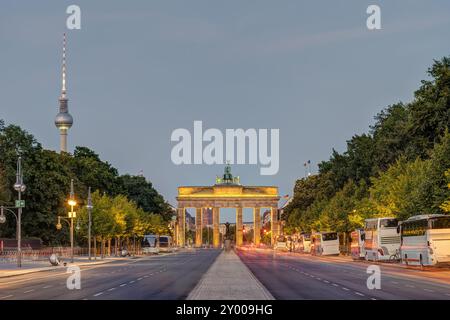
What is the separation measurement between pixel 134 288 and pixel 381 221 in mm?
41783

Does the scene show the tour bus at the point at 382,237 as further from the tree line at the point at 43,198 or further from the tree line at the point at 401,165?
the tree line at the point at 43,198

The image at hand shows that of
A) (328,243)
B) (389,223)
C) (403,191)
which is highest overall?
(403,191)

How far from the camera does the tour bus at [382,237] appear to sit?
78938 millimetres

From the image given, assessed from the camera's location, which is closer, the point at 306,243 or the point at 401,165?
the point at 401,165

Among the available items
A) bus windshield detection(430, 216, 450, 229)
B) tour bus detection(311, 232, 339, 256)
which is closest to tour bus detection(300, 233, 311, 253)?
tour bus detection(311, 232, 339, 256)

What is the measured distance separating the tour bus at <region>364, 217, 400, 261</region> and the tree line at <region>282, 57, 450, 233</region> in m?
2.37

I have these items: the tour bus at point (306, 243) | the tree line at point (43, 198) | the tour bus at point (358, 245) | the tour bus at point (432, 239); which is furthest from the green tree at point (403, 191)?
the tour bus at point (306, 243)

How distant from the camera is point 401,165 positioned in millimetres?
102438

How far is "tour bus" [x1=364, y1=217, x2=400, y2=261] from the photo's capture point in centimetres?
7894

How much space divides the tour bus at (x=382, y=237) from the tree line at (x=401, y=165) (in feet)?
7.79

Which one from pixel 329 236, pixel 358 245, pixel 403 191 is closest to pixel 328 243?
pixel 329 236

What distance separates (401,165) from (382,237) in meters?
23.6

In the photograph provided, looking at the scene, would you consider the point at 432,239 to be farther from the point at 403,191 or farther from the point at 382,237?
the point at 403,191
